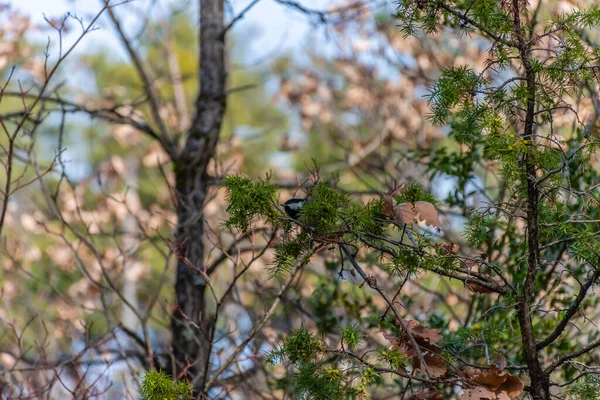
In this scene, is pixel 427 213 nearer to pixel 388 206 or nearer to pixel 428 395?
pixel 388 206

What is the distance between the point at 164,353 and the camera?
4.14 metres

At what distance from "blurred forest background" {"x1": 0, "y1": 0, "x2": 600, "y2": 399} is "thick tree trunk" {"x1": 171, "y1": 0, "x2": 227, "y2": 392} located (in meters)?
0.02

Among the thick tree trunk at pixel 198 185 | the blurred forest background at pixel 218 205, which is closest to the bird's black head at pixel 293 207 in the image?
the blurred forest background at pixel 218 205

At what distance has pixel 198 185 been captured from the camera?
438 cm

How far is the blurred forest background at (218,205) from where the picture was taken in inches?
136

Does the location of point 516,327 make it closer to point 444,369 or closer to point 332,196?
point 444,369

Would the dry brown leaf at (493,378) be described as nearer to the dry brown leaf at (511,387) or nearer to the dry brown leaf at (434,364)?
the dry brown leaf at (511,387)

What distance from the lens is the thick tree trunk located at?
161 inches

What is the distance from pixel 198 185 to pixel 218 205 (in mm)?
4683

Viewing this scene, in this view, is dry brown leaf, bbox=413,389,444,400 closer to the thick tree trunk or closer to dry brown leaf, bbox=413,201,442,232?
dry brown leaf, bbox=413,201,442,232

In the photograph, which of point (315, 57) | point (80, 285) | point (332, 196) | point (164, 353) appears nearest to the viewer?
point (332, 196)

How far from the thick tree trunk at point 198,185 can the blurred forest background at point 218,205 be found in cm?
2

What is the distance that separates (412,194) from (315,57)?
8.16 metres

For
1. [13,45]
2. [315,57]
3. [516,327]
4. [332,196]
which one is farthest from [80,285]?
[332,196]
